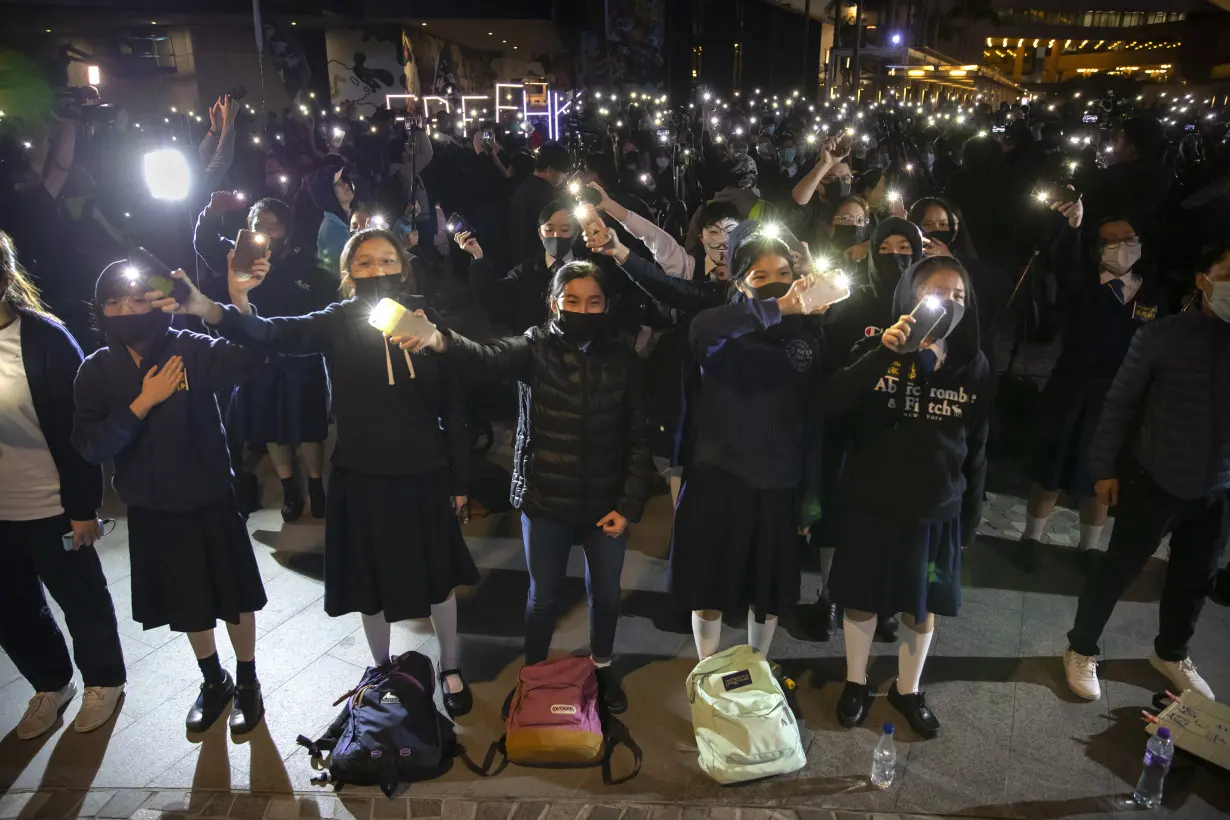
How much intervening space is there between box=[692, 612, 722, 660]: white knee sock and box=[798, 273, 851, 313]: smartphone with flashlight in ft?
5.22

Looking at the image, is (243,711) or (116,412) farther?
(243,711)

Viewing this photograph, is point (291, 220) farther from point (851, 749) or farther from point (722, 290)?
point (851, 749)

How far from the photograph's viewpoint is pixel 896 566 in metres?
3.24

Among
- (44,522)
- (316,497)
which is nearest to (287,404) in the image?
(316,497)

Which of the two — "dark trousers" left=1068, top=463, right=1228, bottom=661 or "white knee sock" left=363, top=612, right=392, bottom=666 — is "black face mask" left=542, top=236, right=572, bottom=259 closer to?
"white knee sock" left=363, top=612, right=392, bottom=666

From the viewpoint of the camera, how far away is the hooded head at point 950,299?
295cm

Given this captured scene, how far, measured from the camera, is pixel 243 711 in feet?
11.6

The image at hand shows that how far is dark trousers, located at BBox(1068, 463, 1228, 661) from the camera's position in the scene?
3.37m

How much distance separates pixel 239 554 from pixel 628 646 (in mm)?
1973

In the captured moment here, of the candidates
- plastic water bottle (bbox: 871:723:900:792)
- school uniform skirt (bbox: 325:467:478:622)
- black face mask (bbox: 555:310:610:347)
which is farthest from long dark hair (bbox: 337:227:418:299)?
Answer: plastic water bottle (bbox: 871:723:900:792)

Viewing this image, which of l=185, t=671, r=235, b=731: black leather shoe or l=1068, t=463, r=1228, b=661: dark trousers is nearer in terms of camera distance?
l=1068, t=463, r=1228, b=661: dark trousers

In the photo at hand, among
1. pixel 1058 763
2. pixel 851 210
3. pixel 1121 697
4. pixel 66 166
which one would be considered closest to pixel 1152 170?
pixel 851 210

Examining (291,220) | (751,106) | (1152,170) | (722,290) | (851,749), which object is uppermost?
(751,106)

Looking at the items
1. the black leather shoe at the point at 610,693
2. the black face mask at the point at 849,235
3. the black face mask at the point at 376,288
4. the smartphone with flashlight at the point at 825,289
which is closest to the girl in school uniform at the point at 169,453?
the black face mask at the point at 376,288
